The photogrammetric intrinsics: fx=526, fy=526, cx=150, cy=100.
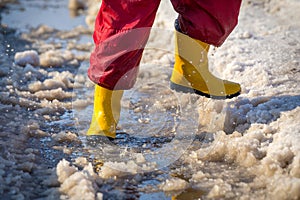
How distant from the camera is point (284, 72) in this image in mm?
2721

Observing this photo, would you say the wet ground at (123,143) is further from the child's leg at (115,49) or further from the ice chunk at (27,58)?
the child's leg at (115,49)

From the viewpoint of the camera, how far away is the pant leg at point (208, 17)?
2227 millimetres

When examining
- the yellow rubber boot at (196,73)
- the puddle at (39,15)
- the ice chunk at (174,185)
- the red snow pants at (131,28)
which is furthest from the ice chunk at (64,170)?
the puddle at (39,15)

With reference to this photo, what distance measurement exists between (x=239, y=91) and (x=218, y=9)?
439mm

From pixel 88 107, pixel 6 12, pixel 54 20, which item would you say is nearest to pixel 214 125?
pixel 88 107

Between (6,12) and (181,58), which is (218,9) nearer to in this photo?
(181,58)

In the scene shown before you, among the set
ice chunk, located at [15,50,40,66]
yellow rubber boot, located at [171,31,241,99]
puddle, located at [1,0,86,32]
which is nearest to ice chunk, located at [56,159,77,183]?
yellow rubber boot, located at [171,31,241,99]

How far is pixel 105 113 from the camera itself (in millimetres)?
2309

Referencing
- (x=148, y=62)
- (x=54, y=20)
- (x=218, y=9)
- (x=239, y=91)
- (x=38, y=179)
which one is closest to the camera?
(x=38, y=179)

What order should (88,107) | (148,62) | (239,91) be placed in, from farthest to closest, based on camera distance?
(148,62) → (88,107) → (239,91)

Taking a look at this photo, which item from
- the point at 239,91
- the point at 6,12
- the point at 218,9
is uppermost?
the point at 218,9

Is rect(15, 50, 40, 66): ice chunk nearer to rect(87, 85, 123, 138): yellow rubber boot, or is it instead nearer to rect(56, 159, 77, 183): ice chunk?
rect(87, 85, 123, 138): yellow rubber boot

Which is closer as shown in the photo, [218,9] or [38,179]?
[38,179]

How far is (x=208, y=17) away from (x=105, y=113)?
2.00 feet
